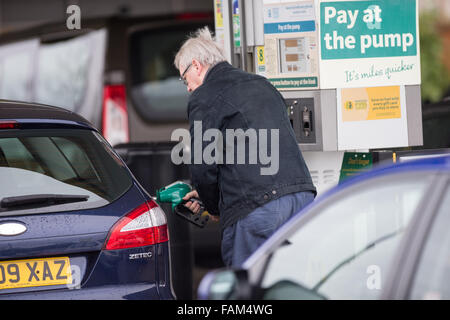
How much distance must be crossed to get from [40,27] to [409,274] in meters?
7.68

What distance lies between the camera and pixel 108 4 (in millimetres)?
18891

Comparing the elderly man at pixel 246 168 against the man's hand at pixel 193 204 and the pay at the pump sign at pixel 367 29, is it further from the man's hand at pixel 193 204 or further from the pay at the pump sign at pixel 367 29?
the pay at the pump sign at pixel 367 29

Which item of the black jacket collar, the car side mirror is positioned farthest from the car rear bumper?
the car side mirror

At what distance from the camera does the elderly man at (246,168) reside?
186 inches

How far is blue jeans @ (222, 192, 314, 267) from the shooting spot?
4.72m

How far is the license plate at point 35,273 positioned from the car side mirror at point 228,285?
1.41 m

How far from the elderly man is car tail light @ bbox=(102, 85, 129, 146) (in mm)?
4200

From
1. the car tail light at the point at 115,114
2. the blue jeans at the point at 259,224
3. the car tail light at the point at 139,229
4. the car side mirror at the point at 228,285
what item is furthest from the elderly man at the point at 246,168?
the car tail light at the point at 115,114

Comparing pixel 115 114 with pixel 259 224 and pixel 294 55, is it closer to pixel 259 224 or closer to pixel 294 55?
pixel 294 55

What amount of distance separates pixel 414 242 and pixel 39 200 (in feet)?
7.52

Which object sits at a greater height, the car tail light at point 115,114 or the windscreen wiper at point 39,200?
the car tail light at point 115,114

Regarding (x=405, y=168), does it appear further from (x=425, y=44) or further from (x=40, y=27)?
(x=425, y=44)

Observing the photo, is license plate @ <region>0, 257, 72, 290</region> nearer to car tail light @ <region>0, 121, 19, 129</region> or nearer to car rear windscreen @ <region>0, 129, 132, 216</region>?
car rear windscreen @ <region>0, 129, 132, 216</region>
